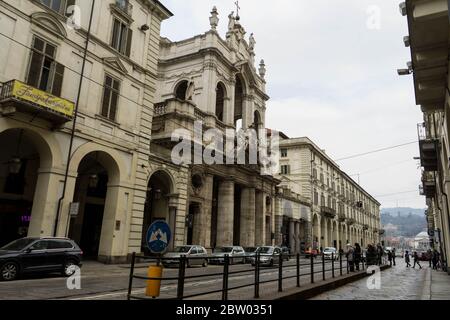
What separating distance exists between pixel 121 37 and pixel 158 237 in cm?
1847

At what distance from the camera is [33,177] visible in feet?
70.1

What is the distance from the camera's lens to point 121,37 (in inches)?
851

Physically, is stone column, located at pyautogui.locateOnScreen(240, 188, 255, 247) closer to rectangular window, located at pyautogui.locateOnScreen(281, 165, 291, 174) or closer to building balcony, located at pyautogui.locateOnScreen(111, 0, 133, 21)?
building balcony, located at pyautogui.locateOnScreen(111, 0, 133, 21)

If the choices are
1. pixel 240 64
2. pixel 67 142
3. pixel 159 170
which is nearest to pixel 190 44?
pixel 240 64

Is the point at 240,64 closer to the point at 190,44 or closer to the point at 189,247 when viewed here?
the point at 190,44

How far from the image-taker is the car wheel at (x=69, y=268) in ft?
47.0

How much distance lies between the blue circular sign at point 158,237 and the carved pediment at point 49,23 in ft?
48.3

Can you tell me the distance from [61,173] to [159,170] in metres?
7.99

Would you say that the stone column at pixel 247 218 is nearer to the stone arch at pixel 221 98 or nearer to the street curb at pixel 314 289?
the stone arch at pixel 221 98

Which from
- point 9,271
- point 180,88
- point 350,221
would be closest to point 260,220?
point 180,88

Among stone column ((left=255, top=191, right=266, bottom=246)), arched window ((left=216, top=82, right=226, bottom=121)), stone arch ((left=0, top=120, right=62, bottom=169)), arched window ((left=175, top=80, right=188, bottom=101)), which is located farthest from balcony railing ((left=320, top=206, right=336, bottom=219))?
stone arch ((left=0, top=120, right=62, bottom=169))

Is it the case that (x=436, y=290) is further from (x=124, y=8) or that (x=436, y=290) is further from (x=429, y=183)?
(x=124, y=8)

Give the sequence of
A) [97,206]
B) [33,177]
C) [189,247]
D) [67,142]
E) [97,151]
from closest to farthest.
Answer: [67,142] → [97,151] → [33,177] → [189,247] → [97,206]

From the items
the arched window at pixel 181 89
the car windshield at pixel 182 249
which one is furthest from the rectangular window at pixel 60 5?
the arched window at pixel 181 89
